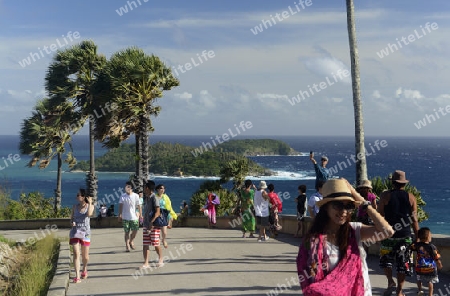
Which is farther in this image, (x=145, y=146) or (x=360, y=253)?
(x=145, y=146)

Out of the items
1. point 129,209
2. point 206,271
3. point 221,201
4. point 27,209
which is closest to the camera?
point 206,271

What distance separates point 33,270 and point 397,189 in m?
7.34

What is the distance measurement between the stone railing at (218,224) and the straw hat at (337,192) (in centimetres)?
646

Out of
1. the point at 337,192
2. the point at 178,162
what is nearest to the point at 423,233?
the point at 337,192

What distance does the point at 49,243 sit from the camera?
A: 16.3 m

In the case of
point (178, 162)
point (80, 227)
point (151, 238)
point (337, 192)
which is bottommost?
point (151, 238)

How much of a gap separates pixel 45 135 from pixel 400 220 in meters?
32.0

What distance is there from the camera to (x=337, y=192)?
4.55 meters

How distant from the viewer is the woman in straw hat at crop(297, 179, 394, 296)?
4.51 meters

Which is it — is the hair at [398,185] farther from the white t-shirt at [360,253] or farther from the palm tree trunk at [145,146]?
the palm tree trunk at [145,146]

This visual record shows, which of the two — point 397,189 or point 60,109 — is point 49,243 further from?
point 60,109

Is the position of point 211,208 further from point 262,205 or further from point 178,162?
point 178,162

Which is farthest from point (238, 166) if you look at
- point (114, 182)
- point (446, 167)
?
point (446, 167)

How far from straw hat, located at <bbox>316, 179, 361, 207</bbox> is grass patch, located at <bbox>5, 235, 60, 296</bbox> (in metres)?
7.10
